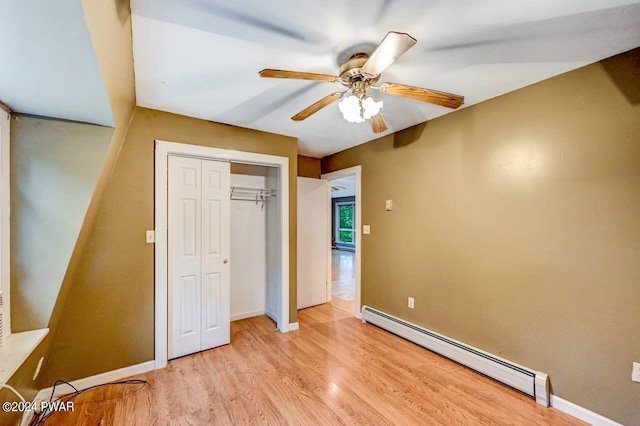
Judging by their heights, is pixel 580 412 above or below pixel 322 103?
→ below

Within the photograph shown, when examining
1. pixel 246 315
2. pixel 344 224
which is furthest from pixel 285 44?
pixel 344 224

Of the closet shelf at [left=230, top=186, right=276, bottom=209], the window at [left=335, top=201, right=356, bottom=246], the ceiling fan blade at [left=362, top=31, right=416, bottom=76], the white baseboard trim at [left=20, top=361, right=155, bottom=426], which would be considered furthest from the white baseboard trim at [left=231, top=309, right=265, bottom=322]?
the window at [left=335, top=201, right=356, bottom=246]

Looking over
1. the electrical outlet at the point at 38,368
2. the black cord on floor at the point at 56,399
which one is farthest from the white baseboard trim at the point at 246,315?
the electrical outlet at the point at 38,368

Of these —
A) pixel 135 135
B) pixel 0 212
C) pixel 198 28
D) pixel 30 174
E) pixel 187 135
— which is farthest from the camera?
pixel 187 135

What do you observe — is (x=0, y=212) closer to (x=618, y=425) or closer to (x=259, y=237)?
(x=259, y=237)

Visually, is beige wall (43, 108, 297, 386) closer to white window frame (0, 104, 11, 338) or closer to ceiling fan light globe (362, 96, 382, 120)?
white window frame (0, 104, 11, 338)

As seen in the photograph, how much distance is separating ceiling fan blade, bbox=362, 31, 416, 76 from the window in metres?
9.31

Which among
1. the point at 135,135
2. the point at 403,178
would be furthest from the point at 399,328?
the point at 135,135

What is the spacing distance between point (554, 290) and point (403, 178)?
1.67 metres

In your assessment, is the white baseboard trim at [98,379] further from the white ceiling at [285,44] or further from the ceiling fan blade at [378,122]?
the ceiling fan blade at [378,122]

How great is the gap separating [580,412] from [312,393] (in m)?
1.86

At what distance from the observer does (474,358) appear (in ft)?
7.58

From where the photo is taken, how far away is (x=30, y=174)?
5.27 feet

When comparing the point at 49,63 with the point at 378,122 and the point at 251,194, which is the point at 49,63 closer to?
the point at 378,122
